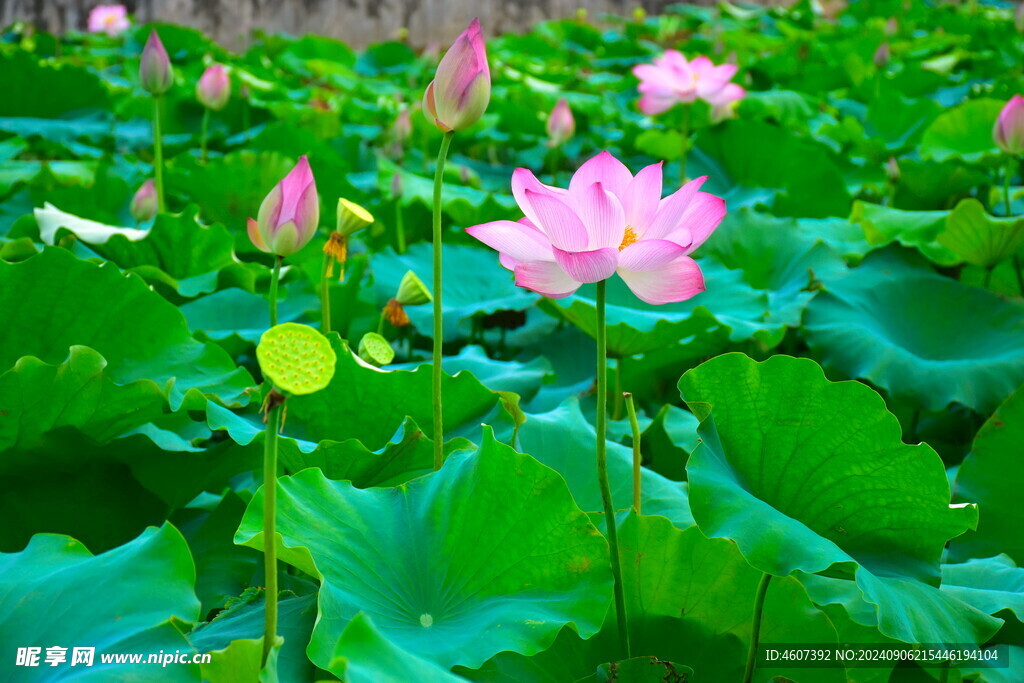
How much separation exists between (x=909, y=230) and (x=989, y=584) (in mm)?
813

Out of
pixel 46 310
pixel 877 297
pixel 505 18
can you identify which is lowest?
pixel 505 18

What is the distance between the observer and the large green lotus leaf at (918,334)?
1253 mm

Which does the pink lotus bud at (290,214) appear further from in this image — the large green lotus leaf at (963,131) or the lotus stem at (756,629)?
the large green lotus leaf at (963,131)

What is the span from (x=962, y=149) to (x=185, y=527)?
189cm

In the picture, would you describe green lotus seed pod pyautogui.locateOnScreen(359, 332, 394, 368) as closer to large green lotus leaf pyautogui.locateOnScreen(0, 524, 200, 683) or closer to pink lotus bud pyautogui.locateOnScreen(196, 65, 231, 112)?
large green lotus leaf pyautogui.locateOnScreen(0, 524, 200, 683)

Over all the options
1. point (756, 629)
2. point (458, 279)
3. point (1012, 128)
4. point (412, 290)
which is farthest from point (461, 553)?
point (1012, 128)

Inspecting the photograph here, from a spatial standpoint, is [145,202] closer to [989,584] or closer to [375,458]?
[375,458]

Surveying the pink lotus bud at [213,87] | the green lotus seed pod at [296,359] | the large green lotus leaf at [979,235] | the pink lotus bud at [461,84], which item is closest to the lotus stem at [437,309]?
the pink lotus bud at [461,84]

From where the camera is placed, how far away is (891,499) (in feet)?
2.37

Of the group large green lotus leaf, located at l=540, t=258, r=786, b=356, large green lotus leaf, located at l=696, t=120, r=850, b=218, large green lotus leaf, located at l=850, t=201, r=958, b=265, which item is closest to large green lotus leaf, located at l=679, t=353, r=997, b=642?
large green lotus leaf, located at l=540, t=258, r=786, b=356

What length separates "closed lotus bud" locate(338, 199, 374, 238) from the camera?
2.95 feet

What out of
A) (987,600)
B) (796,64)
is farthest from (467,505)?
(796,64)

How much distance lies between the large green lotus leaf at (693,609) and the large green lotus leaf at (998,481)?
379 millimetres

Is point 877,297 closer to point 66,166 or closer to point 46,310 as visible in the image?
point 46,310
